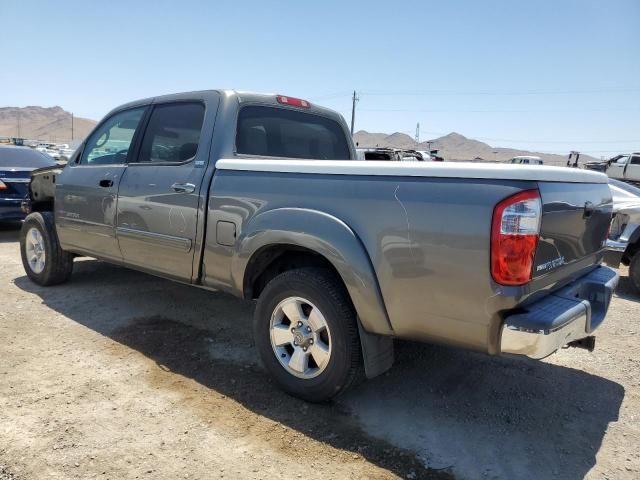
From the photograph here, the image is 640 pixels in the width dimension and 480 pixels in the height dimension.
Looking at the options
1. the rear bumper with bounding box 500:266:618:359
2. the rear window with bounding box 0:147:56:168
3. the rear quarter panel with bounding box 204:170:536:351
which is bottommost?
the rear bumper with bounding box 500:266:618:359

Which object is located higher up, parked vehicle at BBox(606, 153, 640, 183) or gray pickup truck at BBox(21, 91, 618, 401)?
parked vehicle at BBox(606, 153, 640, 183)

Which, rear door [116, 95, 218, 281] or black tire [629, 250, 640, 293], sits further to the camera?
black tire [629, 250, 640, 293]

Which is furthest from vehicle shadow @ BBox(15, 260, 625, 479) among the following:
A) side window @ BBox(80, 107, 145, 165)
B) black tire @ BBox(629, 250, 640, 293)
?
black tire @ BBox(629, 250, 640, 293)

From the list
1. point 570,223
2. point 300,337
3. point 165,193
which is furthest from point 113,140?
point 570,223

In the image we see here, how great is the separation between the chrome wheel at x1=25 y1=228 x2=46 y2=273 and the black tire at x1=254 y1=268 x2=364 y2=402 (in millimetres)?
3443

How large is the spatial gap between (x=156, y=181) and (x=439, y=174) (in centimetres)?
234

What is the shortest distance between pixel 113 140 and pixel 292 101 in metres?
1.79

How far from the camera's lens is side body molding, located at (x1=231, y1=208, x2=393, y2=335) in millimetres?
2605

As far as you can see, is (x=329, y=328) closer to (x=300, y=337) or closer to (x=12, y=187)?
(x=300, y=337)

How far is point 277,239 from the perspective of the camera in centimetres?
297

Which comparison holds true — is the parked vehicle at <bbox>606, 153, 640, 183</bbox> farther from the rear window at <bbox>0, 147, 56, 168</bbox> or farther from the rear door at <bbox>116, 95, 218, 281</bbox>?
the rear door at <bbox>116, 95, 218, 281</bbox>

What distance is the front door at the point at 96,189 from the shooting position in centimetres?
428

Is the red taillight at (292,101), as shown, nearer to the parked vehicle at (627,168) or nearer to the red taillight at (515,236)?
the red taillight at (515,236)

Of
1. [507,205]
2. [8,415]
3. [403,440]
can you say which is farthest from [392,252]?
[8,415]
